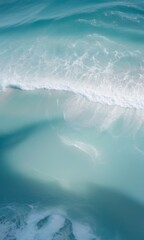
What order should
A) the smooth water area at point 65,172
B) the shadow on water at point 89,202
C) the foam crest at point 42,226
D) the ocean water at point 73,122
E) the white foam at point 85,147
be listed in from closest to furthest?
1. the foam crest at point 42,226
2. the shadow on water at point 89,202
3. the smooth water area at point 65,172
4. the ocean water at point 73,122
5. the white foam at point 85,147

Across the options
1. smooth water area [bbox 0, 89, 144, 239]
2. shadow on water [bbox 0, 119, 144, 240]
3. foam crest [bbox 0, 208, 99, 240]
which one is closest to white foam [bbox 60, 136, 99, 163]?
smooth water area [bbox 0, 89, 144, 239]

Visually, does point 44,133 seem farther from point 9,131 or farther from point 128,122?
point 128,122

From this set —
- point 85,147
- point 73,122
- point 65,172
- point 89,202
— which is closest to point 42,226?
point 89,202

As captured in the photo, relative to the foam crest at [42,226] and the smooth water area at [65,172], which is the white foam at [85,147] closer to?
the smooth water area at [65,172]

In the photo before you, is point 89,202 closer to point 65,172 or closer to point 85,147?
point 65,172

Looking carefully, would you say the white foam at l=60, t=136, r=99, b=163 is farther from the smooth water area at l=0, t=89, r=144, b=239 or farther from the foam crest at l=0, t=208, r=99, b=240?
the foam crest at l=0, t=208, r=99, b=240

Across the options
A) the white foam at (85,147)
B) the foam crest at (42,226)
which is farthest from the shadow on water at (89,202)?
the white foam at (85,147)
